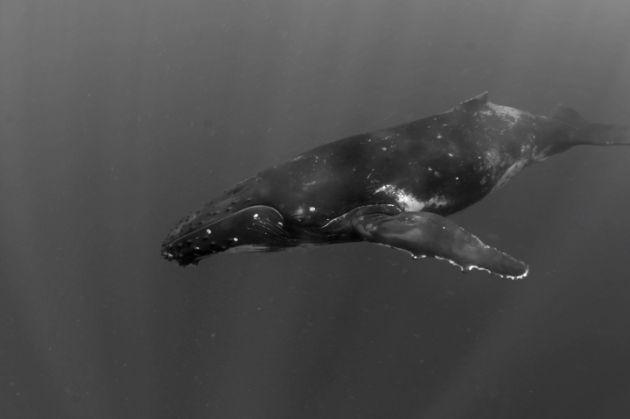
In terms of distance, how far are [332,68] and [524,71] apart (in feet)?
26.6

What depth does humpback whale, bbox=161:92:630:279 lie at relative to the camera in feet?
19.4

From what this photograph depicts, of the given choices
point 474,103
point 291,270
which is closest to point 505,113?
point 474,103

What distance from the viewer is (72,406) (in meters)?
11.3

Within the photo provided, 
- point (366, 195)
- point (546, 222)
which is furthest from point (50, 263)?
point (546, 222)

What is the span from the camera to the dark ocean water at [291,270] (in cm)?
976

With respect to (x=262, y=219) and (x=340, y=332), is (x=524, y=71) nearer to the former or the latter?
(x=340, y=332)

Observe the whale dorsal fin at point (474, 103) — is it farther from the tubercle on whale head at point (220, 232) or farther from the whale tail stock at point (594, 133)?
the tubercle on whale head at point (220, 232)

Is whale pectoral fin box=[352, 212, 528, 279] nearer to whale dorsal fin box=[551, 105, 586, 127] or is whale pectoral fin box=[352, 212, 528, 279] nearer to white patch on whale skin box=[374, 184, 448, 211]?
white patch on whale skin box=[374, 184, 448, 211]

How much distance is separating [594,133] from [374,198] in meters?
5.97

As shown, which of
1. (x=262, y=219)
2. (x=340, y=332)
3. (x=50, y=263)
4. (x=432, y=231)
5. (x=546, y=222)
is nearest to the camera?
(x=432, y=231)

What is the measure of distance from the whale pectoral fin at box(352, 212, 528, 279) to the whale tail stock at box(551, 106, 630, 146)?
17.4ft

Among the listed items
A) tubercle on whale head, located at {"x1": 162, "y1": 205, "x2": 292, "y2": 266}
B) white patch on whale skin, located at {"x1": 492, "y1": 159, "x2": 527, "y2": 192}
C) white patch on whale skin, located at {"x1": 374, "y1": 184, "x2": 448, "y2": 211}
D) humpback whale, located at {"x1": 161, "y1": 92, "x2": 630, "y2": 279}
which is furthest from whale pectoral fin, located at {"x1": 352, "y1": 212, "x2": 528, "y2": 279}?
white patch on whale skin, located at {"x1": 492, "y1": 159, "x2": 527, "y2": 192}

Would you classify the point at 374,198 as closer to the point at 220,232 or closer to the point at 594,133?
the point at 220,232

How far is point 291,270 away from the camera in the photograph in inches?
462
